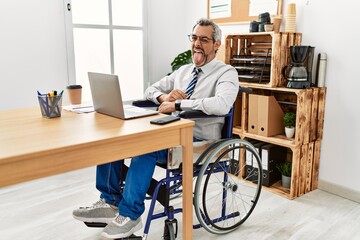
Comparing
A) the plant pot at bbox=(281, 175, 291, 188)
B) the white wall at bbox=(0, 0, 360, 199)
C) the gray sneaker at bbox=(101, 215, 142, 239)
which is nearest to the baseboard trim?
the white wall at bbox=(0, 0, 360, 199)

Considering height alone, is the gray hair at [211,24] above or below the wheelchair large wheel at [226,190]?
above

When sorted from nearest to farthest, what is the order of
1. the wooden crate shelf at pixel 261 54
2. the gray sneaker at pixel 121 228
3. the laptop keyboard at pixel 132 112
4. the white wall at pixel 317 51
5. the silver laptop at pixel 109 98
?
1. the silver laptop at pixel 109 98
2. the laptop keyboard at pixel 132 112
3. the gray sneaker at pixel 121 228
4. the white wall at pixel 317 51
5. the wooden crate shelf at pixel 261 54

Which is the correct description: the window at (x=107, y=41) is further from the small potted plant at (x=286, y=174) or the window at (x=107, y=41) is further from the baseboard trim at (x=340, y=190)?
the baseboard trim at (x=340, y=190)

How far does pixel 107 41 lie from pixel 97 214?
5.94ft

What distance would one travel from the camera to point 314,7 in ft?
8.18

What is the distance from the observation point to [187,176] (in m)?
1.62

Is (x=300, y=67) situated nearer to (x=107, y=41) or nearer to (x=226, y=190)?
(x=226, y=190)

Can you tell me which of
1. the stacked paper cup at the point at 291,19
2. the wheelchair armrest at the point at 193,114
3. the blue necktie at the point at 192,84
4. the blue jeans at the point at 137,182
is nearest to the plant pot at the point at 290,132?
the stacked paper cup at the point at 291,19

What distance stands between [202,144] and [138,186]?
42 cm

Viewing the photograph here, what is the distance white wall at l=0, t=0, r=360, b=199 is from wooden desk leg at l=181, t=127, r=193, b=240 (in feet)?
4.60

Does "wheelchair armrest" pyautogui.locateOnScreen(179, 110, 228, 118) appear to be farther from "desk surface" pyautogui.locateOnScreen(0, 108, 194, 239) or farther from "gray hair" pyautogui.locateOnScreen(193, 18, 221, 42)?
"gray hair" pyautogui.locateOnScreen(193, 18, 221, 42)

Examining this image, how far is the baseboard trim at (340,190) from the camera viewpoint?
7.96 feet

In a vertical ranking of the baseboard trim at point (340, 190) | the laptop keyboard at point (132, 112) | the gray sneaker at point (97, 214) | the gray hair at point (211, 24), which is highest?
the gray hair at point (211, 24)

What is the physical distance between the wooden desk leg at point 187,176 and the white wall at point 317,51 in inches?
55.2
